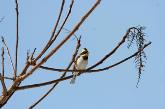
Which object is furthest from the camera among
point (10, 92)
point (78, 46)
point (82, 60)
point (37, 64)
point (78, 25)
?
point (82, 60)

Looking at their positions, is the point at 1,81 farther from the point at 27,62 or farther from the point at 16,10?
the point at 16,10

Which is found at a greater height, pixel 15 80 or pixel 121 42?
pixel 121 42

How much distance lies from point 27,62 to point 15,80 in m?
0.14

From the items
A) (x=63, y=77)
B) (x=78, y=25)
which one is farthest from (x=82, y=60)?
(x=78, y=25)

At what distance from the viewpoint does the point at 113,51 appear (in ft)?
8.10

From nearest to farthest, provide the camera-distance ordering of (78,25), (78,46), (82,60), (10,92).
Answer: (78,25) → (10,92) → (78,46) → (82,60)

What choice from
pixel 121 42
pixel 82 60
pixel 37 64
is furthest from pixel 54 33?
pixel 82 60

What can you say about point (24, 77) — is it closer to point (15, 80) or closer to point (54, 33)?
point (15, 80)

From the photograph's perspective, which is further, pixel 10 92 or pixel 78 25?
pixel 10 92

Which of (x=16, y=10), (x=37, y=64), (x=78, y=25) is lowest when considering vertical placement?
(x=37, y=64)

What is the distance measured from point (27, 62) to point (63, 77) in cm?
32

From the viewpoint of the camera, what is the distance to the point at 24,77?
7.82 ft

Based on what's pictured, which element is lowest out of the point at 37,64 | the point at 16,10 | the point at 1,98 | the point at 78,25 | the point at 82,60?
the point at 1,98

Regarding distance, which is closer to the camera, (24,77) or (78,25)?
(78,25)
